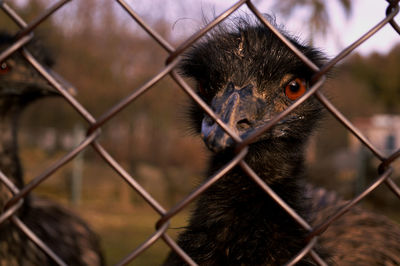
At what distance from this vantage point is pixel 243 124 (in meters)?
1.58

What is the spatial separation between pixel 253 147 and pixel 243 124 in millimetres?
487

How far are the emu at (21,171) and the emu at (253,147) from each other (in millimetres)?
1744

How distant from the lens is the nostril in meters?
1.56

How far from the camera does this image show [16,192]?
3.40 ft

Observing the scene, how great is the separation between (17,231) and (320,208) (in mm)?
2083

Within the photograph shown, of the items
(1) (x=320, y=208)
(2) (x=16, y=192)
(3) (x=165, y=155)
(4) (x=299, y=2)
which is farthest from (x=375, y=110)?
(2) (x=16, y=192)

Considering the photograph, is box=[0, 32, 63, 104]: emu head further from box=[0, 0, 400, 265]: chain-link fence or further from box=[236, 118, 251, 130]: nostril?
box=[0, 0, 400, 265]: chain-link fence

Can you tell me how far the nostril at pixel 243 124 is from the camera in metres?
1.56

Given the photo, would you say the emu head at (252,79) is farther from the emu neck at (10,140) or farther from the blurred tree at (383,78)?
the blurred tree at (383,78)

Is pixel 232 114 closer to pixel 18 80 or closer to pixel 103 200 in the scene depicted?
pixel 18 80

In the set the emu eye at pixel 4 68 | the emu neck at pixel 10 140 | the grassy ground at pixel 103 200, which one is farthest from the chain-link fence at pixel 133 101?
the grassy ground at pixel 103 200

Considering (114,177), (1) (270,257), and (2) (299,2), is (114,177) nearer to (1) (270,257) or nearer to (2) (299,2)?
(2) (299,2)

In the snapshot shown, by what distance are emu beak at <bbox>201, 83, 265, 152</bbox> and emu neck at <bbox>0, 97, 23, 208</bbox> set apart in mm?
2221

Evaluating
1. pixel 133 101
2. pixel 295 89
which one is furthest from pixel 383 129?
pixel 133 101
